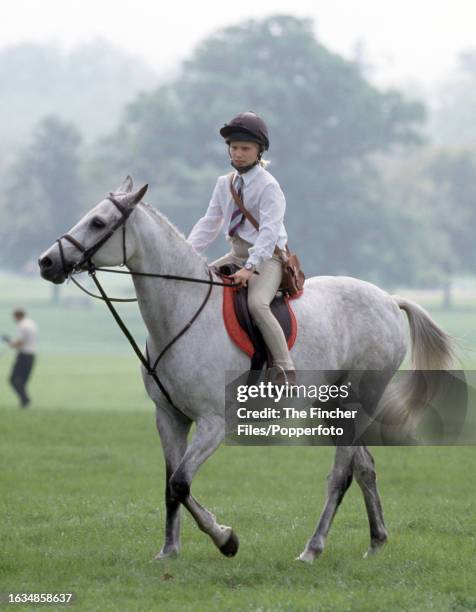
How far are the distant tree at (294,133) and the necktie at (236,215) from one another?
6538 cm

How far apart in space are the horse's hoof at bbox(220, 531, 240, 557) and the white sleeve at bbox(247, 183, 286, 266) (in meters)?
1.89

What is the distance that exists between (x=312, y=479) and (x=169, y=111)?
226 feet

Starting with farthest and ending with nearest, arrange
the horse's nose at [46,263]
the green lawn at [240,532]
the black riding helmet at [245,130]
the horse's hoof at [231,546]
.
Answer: the black riding helmet at [245,130]
the horse's hoof at [231,546]
the horse's nose at [46,263]
the green lawn at [240,532]

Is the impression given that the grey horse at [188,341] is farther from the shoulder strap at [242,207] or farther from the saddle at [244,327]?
the shoulder strap at [242,207]

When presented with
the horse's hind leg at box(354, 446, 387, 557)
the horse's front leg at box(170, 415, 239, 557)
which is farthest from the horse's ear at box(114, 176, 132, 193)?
the horse's hind leg at box(354, 446, 387, 557)

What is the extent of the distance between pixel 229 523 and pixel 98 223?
377cm

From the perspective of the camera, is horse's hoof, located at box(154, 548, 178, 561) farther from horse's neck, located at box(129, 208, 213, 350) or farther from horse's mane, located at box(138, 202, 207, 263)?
horse's mane, located at box(138, 202, 207, 263)

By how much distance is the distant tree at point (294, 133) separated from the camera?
3039 inches

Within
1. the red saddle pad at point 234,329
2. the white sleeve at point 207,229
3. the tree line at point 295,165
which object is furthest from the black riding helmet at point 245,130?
the tree line at point 295,165

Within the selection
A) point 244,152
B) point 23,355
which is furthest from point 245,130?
point 23,355

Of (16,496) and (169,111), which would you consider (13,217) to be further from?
(16,496)

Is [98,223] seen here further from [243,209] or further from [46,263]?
[243,209]

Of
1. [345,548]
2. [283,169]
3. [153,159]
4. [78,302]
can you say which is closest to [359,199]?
[283,169]

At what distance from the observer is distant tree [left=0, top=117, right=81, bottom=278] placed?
278 ft
